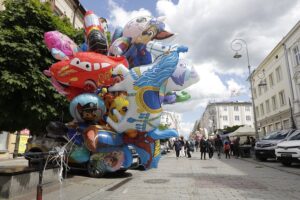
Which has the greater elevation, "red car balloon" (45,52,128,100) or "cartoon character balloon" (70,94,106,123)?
"red car balloon" (45,52,128,100)

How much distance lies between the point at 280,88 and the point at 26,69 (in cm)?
3472

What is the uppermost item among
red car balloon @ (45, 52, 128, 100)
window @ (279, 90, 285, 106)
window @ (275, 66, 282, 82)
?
window @ (275, 66, 282, 82)

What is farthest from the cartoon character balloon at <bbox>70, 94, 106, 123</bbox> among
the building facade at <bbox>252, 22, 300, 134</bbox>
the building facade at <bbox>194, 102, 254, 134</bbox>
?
the building facade at <bbox>194, 102, 254, 134</bbox>

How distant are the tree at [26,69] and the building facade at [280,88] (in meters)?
26.8

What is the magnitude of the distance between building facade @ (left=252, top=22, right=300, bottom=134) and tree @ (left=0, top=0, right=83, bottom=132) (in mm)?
26750

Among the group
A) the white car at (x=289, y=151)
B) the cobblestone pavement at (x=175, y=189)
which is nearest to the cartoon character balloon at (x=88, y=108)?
the cobblestone pavement at (x=175, y=189)

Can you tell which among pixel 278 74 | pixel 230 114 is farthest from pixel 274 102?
pixel 230 114

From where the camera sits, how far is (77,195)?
800cm

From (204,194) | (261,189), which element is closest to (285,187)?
(261,189)

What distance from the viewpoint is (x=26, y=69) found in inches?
367

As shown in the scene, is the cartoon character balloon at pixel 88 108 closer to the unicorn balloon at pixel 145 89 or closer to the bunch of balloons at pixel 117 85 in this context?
the bunch of balloons at pixel 117 85

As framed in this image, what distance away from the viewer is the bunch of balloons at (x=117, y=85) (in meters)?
7.84

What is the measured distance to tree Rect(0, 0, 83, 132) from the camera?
9086 mm

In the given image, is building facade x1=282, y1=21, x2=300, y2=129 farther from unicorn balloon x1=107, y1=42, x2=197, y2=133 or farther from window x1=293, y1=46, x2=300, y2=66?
unicorn balloon x1=107, y1=42, x2=197, y2=133
